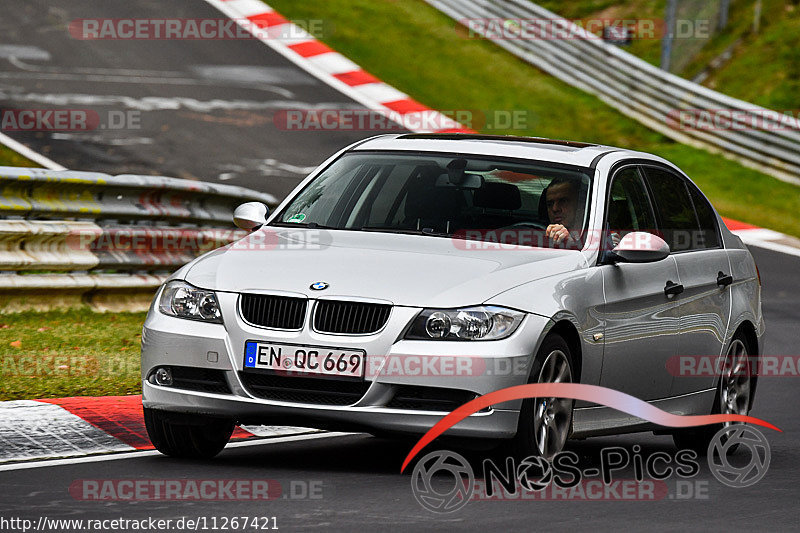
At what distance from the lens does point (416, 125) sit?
22750mm

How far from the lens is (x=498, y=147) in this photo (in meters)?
8.38

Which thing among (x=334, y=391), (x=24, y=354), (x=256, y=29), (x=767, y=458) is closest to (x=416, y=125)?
(x=256, y=29)

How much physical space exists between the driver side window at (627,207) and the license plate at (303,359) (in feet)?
6.02

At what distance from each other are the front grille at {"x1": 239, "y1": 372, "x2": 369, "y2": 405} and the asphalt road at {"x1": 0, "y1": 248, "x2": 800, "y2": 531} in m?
0.36

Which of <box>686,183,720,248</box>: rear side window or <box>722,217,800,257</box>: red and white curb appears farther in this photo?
<box>722,217,800,257</box>: red and white curb

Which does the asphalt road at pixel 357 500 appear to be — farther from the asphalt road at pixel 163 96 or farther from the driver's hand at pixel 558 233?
the asphalt road at pixel 163 96

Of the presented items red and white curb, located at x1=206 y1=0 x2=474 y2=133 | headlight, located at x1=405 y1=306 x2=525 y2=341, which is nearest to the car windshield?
headlight, located at x1=405 y1=306 x2=525 y2=341

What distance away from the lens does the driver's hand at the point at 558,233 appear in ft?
25.5

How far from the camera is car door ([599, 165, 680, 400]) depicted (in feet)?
25.2

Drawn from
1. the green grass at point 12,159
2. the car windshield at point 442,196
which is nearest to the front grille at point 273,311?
the car windshield at point 442,196

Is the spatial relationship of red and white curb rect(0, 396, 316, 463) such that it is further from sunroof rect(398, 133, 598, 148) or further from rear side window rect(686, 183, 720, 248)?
rear side window rect(686, 183, 720, 248)

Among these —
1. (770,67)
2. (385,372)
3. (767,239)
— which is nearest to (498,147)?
(385,372)

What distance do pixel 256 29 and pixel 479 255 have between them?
64.5 ft

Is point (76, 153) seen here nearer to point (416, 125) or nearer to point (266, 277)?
point (416, 125)
